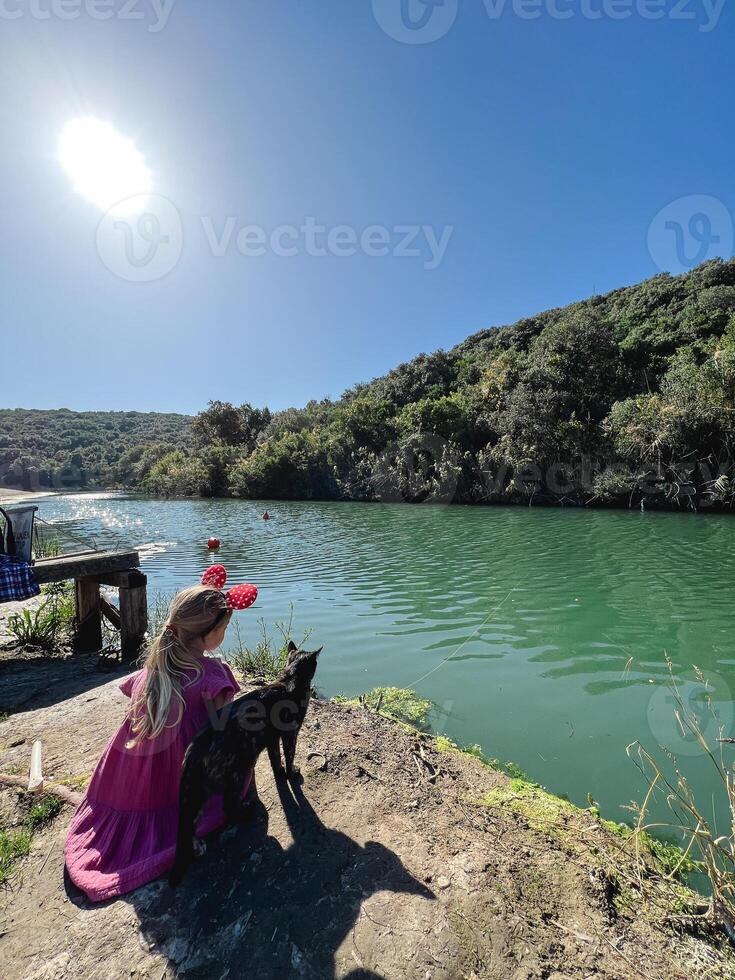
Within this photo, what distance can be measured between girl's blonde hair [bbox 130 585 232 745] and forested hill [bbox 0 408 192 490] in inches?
2818

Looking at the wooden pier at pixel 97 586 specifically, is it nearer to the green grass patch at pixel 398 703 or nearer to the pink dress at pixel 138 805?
the green grass patch at pixel 398 703

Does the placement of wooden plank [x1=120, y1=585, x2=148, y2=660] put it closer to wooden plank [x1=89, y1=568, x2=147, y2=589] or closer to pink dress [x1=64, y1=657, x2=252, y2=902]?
wooden plank [x1=89, y1=568, x2=147, y2=589]

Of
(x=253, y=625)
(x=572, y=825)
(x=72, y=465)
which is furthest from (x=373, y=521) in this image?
(x=72, y=465)

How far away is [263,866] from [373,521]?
18.7 m

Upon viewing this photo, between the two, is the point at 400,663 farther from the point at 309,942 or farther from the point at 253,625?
the point at 309,942

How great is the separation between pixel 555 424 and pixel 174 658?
27.5m

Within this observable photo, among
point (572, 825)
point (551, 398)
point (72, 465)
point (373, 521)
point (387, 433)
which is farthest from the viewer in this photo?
point (72, 465)

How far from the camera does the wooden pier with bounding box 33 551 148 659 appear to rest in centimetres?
480

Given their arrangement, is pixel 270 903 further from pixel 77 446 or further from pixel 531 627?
pixel 77 446

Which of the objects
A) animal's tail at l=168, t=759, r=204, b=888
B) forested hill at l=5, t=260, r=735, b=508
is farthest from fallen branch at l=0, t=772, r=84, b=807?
forested hill at l=5, t=260, r=735, b=508

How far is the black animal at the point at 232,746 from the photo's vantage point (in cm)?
198

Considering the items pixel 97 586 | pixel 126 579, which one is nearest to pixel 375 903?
pixel 126 579

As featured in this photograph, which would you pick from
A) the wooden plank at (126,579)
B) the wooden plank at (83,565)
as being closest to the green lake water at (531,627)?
the wooden plank at (126,579)

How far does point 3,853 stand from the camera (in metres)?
2.26
